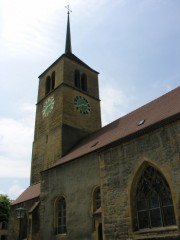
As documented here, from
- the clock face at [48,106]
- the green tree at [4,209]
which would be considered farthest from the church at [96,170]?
the green tree at [4,209]

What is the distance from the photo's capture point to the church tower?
62.5ft

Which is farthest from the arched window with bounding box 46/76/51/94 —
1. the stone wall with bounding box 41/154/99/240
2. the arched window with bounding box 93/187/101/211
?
the arched window with bounding box 93/187/101/211

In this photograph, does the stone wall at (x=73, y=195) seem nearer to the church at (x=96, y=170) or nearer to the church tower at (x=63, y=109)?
the church at (x=96, y=170)

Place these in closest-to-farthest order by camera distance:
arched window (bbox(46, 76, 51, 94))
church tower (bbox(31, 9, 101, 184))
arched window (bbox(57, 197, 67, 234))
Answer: arched window (bbox(57, 197, 67, 234)) < church tower (bbox(31, 9, 101, 184)) < arched window (bbox(46, 76, 51, 94))

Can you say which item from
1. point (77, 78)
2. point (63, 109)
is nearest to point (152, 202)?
→ point (63, 109)

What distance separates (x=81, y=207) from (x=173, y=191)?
5.57 m

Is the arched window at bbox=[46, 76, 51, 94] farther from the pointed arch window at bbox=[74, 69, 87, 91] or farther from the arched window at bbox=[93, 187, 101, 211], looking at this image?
the arched window at bbox=[93, 187, 101, 211]

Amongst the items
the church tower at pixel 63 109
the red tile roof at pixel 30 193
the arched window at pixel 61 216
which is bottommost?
the arched window at pixel 61 216

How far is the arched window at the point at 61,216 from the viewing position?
45.3 ft

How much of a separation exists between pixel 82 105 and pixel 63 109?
6.83 ft

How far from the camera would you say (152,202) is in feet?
31.2

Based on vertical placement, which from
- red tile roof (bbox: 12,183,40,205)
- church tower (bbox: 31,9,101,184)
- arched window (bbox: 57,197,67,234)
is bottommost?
arched window (bbox: 57,197,67,234)

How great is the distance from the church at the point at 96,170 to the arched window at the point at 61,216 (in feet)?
0.16

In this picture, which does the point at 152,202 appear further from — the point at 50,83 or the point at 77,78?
the point at 50,83
